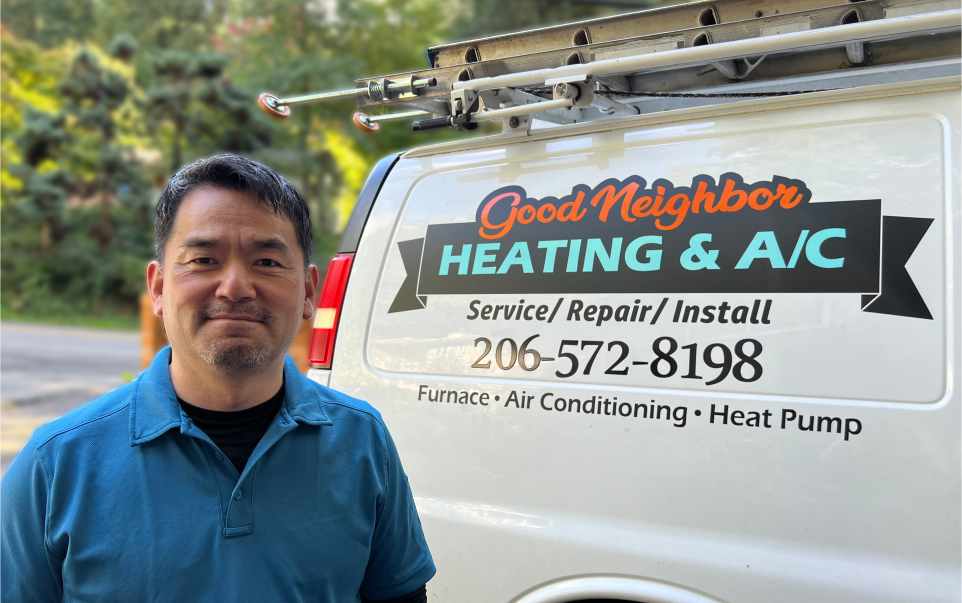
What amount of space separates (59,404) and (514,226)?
10534 millimetres

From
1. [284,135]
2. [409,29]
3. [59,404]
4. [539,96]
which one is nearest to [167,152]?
[284,135]

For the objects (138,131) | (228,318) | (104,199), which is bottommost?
(228,318)

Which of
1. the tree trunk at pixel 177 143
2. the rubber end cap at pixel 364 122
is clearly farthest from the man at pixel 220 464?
the tree trunk at pixel 177 143

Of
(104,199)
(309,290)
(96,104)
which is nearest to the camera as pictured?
(309,290)

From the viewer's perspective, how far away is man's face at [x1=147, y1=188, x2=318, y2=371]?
147 cm

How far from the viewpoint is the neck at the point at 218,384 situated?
150 centimetres

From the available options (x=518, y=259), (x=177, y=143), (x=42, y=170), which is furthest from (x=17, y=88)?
(x=518, y=259)

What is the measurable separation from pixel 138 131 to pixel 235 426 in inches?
1057

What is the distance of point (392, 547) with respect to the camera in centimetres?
162

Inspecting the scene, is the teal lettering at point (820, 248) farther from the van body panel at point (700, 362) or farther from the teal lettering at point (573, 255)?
the teal lettering at point (573, 255)

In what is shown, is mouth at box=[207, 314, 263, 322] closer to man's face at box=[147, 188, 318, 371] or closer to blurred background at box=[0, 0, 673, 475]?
man's face at box=[147, 188, 318, 371]

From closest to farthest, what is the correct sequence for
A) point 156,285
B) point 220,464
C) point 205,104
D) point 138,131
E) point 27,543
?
point 27,543
point 220,464
point 156,285
point 205,104
point 138,131

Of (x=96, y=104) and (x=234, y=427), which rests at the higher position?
(x=96, y=104)

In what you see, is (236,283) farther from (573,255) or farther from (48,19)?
(48,19)
